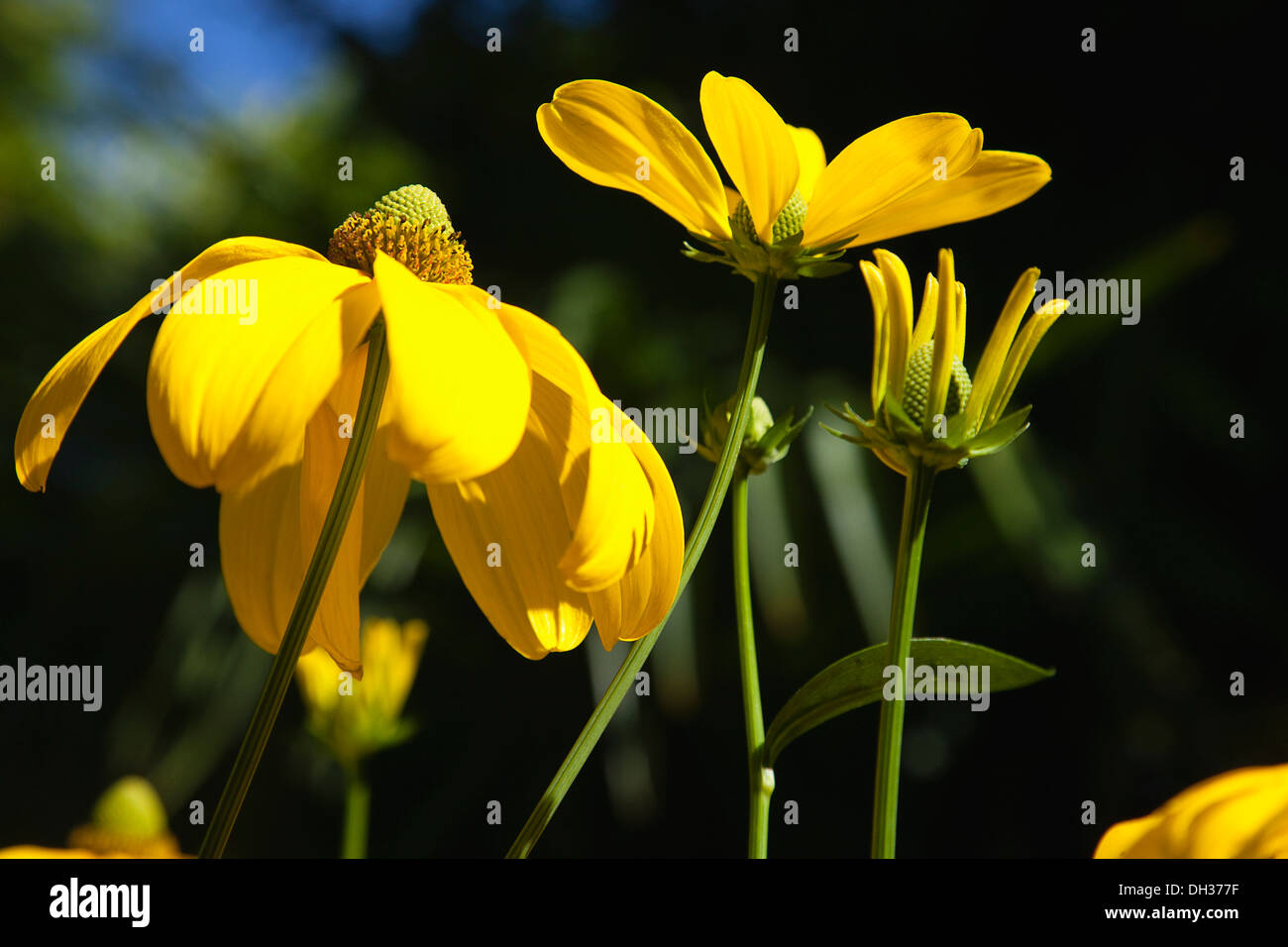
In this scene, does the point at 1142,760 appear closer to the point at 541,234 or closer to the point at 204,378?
the point at 541,234

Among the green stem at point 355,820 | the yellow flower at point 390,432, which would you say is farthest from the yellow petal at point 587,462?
the green stem at point 355,820

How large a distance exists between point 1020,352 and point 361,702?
31cm

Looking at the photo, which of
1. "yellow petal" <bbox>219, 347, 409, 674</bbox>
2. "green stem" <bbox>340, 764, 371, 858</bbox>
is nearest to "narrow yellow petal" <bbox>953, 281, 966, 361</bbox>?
"yellow petal" <bbox>219, 347, 409, 674</bbox>

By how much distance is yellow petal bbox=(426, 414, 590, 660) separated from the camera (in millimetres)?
199

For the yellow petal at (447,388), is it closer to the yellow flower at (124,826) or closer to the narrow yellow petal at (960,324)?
the narrow yellow petal at (960,324)

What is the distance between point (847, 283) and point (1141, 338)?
37cm

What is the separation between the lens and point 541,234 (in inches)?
54.3

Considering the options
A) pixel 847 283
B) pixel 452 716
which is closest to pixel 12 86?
pixel 452 716

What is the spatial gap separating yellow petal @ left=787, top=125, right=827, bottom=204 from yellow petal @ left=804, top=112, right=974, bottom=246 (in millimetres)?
11

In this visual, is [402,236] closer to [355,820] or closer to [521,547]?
[521,547]

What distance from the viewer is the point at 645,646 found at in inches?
6.5

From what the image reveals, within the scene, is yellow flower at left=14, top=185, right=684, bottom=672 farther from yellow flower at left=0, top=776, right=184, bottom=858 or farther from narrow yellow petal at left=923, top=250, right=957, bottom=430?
yellow flower at left=0, top=776, right=184, bottom=858

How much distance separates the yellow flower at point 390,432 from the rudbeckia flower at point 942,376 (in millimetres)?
42

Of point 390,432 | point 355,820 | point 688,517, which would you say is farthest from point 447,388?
point 688,517
